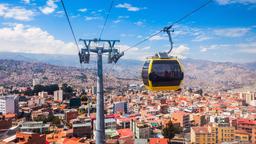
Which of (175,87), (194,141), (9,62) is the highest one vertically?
(9,62)

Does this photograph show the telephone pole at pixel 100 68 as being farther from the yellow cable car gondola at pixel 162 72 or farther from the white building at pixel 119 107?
the white building at pixel 119 107

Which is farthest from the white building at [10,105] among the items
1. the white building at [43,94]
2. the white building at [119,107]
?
the white building at [119,107]

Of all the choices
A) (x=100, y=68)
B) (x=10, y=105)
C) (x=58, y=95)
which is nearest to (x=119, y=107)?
(x=58, y=95)

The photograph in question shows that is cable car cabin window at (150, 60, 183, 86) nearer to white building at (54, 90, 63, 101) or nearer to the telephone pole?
the telephone pole

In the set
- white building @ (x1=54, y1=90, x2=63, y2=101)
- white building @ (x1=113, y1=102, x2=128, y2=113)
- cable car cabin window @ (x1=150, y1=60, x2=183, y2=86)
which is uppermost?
cable car cabin window @ (x1=150, y1=60, x2=183, y2=86)

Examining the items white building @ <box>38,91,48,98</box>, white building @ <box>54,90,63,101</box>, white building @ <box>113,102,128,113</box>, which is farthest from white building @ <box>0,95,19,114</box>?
white building @ <box>113,102,128,113</box>

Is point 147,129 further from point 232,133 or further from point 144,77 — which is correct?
point 144,77

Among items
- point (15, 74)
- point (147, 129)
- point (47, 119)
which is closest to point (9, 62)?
point (15, 74)

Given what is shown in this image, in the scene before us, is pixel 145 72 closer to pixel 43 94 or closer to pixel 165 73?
pixel 165 73
